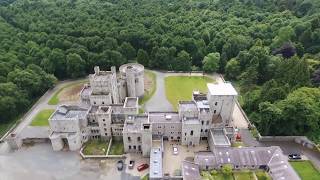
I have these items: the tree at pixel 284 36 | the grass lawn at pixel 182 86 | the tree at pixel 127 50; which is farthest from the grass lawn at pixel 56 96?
the tree at pixel 284 36

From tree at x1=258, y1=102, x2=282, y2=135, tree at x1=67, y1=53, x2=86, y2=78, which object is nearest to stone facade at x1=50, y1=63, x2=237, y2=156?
tree at x1=258, y1=102, x2=282, y2=135

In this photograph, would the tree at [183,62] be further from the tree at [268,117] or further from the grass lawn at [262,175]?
the grass lawn at [262,175]

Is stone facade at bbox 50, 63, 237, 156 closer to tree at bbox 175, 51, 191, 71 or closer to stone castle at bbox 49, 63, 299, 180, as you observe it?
stone castle at bbox 49, 63, 299, 180

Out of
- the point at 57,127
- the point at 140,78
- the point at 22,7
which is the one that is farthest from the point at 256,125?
the point at 22,7

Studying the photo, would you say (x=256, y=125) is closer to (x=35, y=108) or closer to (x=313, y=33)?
(x=313, y=33)

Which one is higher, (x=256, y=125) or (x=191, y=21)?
(x=191, y=21)
